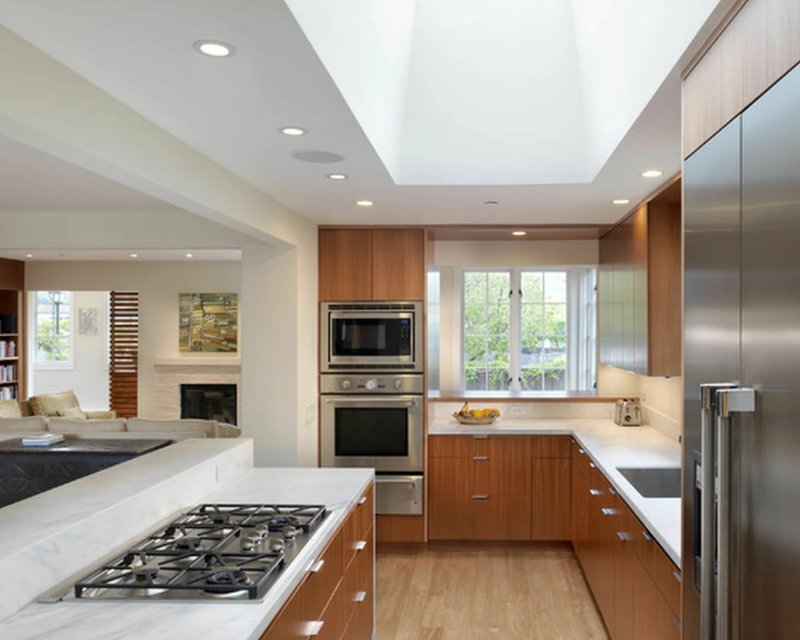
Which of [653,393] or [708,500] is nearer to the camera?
[708,500]

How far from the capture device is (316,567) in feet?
6.84

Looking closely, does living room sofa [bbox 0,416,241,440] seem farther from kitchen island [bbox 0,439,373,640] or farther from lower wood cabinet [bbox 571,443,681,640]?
lower wood cabinet [bbox 571,443,681,640]

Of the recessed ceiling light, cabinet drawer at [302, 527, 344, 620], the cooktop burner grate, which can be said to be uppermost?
the recessed ceiling light

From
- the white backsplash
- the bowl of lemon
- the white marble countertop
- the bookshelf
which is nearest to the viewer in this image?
the white marble countertop

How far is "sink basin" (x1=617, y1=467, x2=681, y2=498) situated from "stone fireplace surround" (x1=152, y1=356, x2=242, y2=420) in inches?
269

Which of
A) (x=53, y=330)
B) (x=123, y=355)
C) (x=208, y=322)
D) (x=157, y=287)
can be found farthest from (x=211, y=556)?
(x=53, y=330)

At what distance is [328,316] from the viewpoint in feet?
15.4

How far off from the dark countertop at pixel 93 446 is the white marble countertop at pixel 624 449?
76.2 inches

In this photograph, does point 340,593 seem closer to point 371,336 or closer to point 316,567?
point 316,567

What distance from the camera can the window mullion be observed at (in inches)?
291

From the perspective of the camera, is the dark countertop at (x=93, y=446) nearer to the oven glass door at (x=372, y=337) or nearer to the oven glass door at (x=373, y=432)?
the oven glass door at (x=373, y=432)

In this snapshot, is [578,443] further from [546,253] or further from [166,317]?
[166,317]

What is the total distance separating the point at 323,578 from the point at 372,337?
2.56 m

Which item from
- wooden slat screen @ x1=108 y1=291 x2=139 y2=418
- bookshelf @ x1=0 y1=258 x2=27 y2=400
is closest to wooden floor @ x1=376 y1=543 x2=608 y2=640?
wooden slat screen @ x1=108 y1=291 x2=139 y2=418
